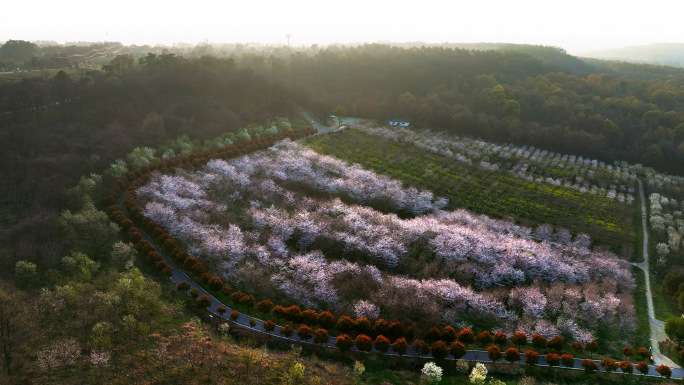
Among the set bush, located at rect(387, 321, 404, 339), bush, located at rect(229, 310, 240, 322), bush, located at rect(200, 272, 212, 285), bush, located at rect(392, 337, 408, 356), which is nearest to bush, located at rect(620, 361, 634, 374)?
bush, located at rect(392, 337, 408, 356)

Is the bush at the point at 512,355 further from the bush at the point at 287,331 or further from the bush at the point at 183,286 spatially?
the bush at the point at 183,286

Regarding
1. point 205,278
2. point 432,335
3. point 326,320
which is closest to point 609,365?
point 432,335

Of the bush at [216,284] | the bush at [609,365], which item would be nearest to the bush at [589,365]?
the bush at [609,365]

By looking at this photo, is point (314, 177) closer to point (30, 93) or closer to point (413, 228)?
point (413, 228)

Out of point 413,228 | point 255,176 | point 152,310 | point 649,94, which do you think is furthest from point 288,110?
point 649,94

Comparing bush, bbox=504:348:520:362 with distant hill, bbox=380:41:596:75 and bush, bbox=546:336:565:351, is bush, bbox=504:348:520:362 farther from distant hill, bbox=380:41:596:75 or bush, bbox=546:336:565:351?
distant hill, bbox=380:41:596:75

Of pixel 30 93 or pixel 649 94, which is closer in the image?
pixel 30 93
